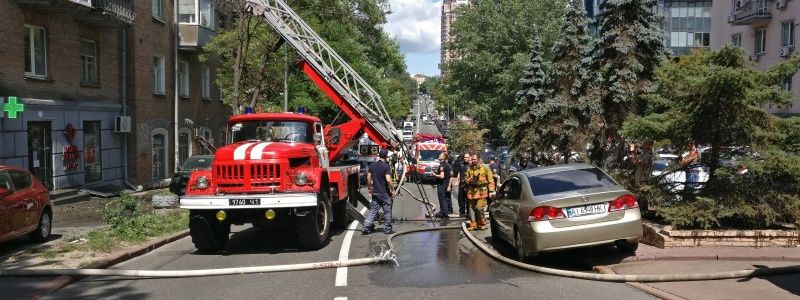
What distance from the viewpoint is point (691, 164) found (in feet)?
34.2

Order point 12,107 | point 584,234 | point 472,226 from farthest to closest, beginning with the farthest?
point 12,107, point 472,226, point 584,234

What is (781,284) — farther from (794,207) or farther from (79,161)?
(79,161)

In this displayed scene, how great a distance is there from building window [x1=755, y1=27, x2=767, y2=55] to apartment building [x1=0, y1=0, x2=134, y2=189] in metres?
33.4

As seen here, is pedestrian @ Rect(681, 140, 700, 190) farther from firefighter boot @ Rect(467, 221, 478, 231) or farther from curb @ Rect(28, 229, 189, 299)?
curb @ Rect(28, 229, 189, 299)

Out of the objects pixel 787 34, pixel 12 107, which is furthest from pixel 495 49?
pixel 12 107

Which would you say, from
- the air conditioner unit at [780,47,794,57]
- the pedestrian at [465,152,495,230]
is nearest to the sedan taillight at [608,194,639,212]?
the pedestrian at [465,152,495,230]

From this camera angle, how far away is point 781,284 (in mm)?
7039

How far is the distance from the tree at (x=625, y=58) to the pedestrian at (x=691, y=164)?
3765 mm

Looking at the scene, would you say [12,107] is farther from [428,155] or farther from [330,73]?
[428,155]

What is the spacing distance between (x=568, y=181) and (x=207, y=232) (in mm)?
5607

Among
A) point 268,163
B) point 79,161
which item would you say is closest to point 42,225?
point 268,163

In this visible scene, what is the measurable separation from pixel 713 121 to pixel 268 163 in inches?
266

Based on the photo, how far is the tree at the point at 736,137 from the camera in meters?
9.24

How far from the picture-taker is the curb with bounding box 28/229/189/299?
25.7 feet
